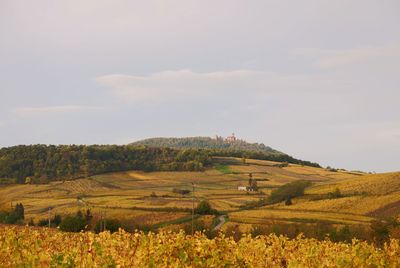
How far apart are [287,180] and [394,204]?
4221 cm

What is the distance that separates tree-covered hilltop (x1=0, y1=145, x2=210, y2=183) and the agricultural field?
14.3 feet

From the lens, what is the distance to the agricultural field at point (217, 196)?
75.7m

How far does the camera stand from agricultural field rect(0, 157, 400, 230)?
75.7m

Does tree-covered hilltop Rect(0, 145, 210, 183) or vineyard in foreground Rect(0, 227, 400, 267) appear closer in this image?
vineyard in foreground Rect(0, 227, 400, 267)

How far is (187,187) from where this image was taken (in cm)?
10931

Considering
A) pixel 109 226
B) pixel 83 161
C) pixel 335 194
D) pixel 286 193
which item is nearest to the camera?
pixel 109 226

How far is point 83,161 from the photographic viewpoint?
436ft

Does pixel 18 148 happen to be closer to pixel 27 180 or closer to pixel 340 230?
pixel 27 180

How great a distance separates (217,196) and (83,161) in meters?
48.3

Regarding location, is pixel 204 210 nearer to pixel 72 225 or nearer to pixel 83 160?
pixel 72 225

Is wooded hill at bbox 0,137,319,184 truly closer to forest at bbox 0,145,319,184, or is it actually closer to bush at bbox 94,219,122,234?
forest at bbox 0,145,319,184

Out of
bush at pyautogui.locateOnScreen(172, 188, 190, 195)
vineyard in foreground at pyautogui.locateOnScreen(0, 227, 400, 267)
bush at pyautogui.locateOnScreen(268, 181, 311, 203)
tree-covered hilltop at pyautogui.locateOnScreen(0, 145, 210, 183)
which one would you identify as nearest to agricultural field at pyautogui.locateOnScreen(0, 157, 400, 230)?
bush at pyautogui.locateOnScreen(172, 188, 190, 195)

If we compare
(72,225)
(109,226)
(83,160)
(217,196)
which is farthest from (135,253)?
(83,160)

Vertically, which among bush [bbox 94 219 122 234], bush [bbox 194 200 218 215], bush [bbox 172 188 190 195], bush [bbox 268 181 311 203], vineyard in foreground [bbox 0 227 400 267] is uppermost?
vineyard in foreground [bbox 0 227 400 267]
